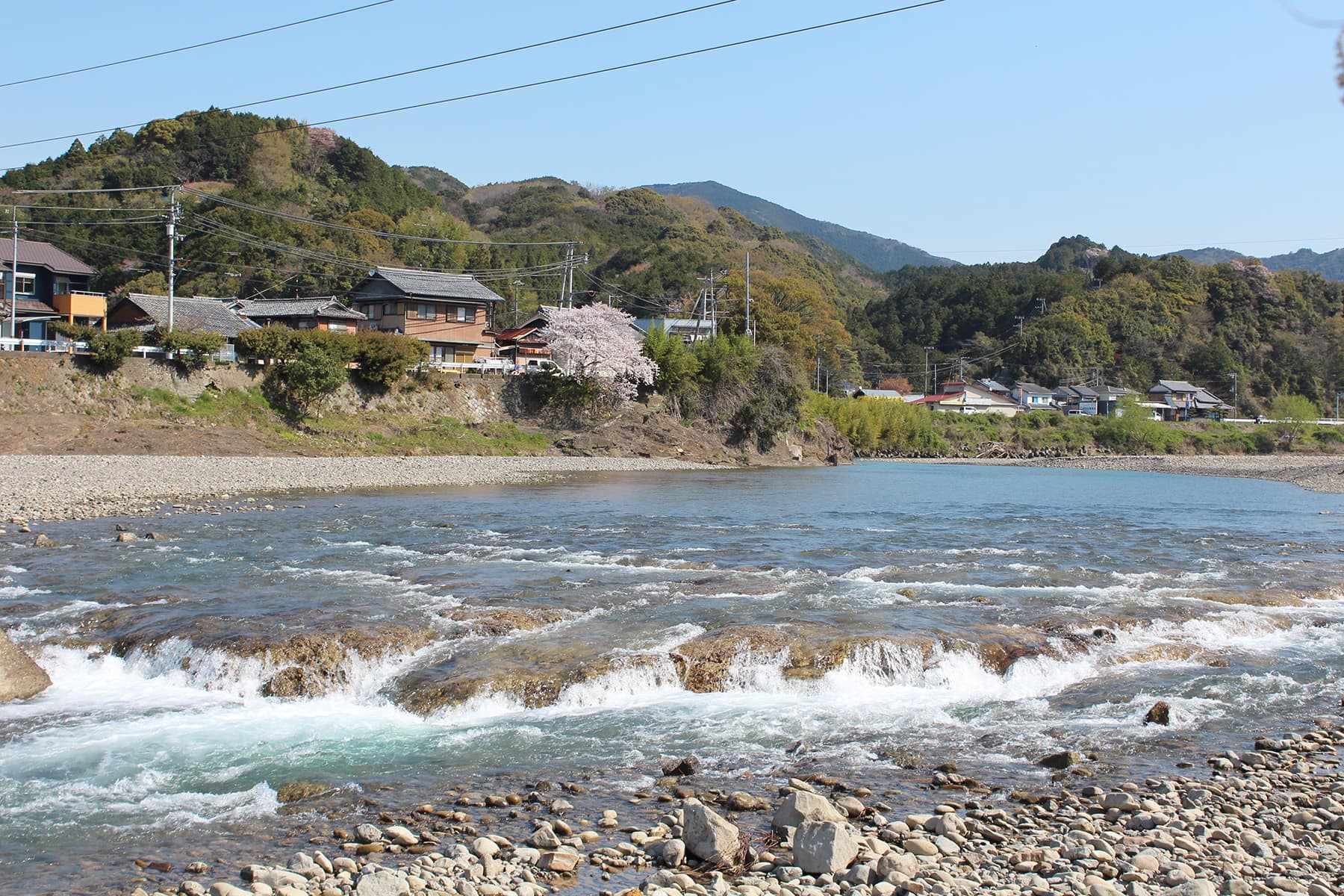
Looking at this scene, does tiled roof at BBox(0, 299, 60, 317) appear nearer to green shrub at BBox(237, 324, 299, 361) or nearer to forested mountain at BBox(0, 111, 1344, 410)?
green shrub at BBox(237, 324, 299, 361)

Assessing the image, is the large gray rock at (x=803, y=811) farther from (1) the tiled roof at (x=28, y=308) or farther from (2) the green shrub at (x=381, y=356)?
(1) the tiled roof at (x=28, y=308)

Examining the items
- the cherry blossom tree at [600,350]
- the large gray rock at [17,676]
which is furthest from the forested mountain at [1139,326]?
the large gray rock at [17,676]

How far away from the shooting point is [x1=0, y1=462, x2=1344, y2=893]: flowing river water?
8.44 metres

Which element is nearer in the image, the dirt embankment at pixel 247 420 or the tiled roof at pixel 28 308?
the dirt embankment at pixel 247 420

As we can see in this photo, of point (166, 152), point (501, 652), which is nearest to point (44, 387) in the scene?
point (501, 652)

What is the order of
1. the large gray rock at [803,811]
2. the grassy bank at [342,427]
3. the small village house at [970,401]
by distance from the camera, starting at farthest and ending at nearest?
the small village house at [970,401] → the grassy bank at [342,427] → the large gray rock at [803,811]

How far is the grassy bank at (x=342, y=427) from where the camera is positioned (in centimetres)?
3741

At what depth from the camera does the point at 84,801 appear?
773 centimetres

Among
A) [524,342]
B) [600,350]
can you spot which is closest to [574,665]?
[600,350]

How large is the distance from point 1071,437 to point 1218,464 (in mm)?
15795

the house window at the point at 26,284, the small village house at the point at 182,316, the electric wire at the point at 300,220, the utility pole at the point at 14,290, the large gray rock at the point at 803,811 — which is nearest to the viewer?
the large gray rock at the point at 803,811

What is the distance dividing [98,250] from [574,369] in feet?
130

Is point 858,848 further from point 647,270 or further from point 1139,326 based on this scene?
point 1139,326

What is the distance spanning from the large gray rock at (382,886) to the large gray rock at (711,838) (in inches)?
75.3
